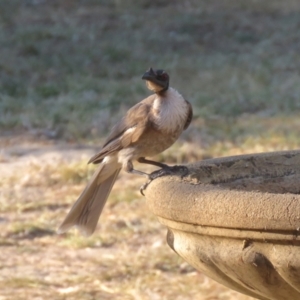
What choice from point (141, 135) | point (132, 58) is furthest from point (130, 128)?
point (132, 58)

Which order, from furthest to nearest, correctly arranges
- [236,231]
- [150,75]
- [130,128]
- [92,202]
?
[92,202] < [130,128] < [150,75] < [236,231]

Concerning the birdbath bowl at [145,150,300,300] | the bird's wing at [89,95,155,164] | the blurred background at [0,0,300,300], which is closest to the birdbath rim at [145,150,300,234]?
the birdbath bowl at [145,150,300,300]

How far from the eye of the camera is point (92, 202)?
166 inches

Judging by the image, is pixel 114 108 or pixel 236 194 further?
pixel 114 108

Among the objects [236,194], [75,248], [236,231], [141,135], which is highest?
[141,135]

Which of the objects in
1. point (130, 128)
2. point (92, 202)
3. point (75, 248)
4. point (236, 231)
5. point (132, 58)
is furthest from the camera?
point (132, 58)

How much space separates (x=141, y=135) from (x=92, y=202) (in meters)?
0.64

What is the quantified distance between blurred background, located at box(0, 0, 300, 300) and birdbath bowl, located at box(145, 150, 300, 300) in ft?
6.25

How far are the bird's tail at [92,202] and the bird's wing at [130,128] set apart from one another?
177mm

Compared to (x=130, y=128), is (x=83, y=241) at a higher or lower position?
lower

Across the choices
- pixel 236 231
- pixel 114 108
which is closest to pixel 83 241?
pixel 236 231

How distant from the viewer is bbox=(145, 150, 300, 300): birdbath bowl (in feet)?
6.74

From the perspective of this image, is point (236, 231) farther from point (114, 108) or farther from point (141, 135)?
point (114, 108)

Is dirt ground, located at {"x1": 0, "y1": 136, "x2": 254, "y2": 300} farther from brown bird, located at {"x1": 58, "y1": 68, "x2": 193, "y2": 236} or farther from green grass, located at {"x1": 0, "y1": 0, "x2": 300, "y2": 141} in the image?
green grass, located at {"x1": 0, "y1": 0, "x2": 300, "y2": 141}
